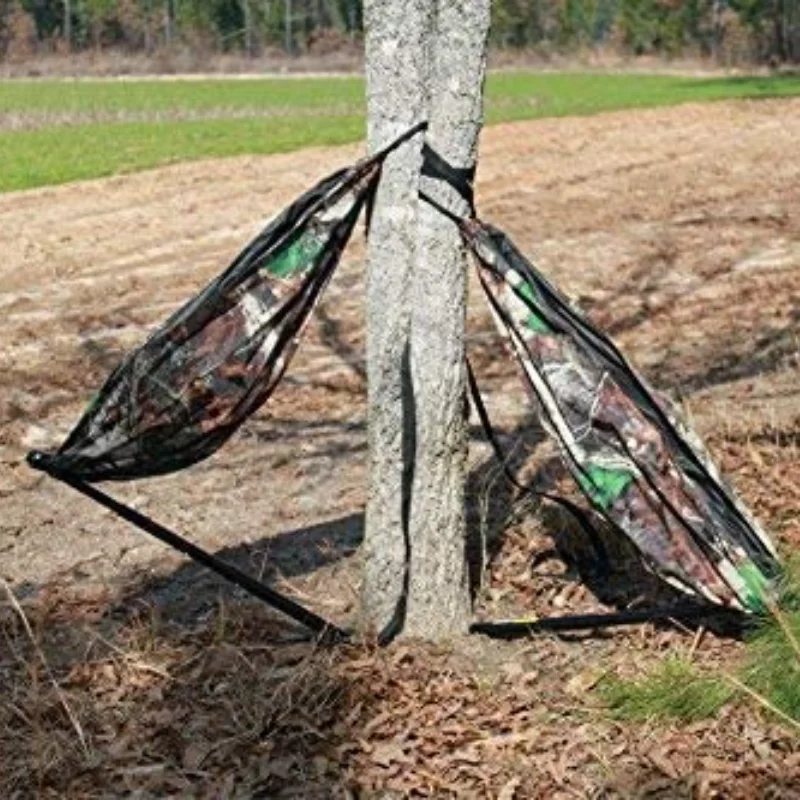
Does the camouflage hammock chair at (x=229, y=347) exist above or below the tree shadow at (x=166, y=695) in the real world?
above

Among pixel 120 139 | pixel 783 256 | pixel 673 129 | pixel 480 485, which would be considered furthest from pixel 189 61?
pixel 480 485

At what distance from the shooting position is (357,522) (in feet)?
18.3

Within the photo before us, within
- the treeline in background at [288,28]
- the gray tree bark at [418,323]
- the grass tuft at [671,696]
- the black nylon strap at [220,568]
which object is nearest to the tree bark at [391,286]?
the gray tree bark at [418,323]

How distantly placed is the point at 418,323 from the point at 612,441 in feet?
2.15

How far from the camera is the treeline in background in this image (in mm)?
71625

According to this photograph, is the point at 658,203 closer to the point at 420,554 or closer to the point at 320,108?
the point at 420,554

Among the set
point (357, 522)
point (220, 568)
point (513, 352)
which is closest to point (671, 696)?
point (513, 352)

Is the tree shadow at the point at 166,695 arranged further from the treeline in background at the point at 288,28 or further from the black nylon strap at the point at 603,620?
the treeline in background at the point at 288,28

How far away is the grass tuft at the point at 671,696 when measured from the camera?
12.6 ft

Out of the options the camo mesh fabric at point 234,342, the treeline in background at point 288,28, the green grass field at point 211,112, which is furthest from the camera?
the treeline in background at point 288,28

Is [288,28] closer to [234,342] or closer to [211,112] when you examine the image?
[211,112]

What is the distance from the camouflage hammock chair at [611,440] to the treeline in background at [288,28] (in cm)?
6782

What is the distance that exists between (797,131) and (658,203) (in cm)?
705

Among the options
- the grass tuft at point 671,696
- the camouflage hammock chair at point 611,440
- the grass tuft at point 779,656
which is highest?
the camouflage hammock chair at point 611,440
